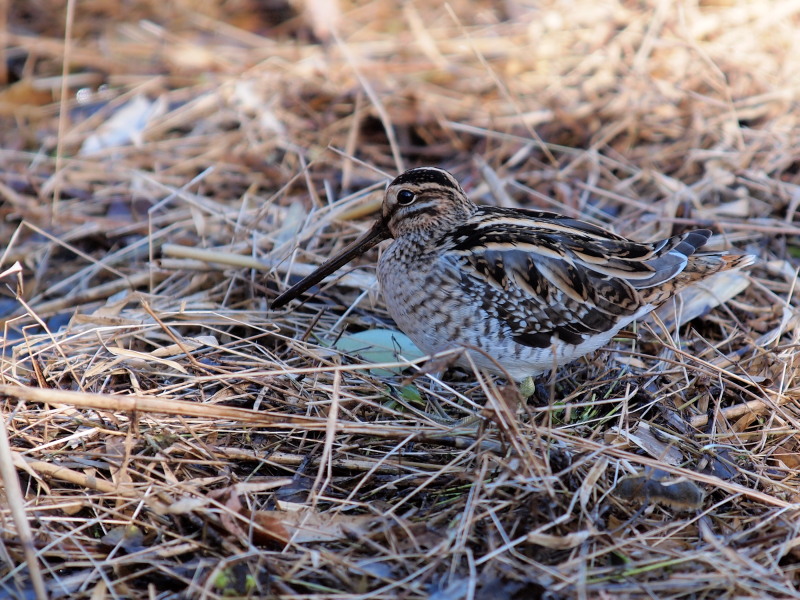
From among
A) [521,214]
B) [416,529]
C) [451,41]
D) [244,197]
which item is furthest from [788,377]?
[451,41]

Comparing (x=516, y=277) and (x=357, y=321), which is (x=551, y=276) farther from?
(x=357, y=321)

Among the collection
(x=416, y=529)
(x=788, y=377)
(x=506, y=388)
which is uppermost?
(x=506, y=388)

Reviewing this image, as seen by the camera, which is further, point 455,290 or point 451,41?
point 451,41

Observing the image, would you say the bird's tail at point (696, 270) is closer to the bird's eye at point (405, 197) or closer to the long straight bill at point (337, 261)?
the bird's eye at point (405, 197)

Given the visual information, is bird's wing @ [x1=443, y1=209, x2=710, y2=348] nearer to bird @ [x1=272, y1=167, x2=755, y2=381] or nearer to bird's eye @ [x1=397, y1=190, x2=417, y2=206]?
bird @ [x1=272, y1=167, x2=755, y2=381]

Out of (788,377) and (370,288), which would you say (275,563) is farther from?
(788,377)

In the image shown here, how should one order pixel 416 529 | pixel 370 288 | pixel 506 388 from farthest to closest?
pixel 370 288 < pixel 506 388 < pixel 416 529

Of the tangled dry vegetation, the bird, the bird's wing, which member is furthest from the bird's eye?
the tangled dry vegetation

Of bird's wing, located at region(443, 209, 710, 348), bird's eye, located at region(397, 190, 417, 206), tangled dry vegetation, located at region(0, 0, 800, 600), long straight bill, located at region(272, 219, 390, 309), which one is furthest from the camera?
long straight bill, located at region(272, 219, 390, 309)
